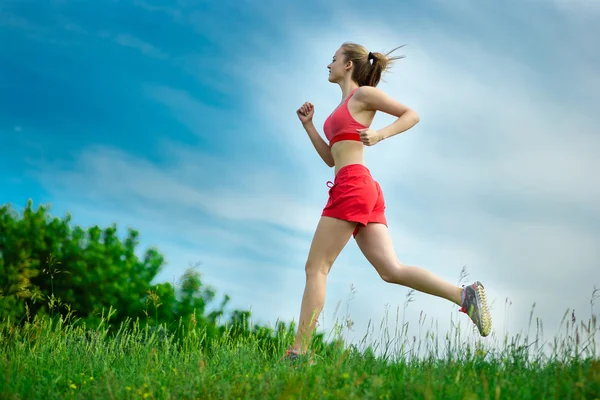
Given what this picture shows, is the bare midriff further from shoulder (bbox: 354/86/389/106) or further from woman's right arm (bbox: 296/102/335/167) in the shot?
woman's right arm (bbox: 296/102/335/167)

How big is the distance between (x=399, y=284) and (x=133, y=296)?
18.6 meters

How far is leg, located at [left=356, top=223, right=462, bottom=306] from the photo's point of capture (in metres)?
5.33

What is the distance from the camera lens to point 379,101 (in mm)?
5492

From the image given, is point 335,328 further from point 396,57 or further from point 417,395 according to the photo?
point 396,57

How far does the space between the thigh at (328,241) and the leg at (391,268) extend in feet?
0.68

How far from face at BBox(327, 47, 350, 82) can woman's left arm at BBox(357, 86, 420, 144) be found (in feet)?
1.71

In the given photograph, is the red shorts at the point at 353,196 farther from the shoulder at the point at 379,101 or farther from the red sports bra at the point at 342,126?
the shoulder at the point at 379,101

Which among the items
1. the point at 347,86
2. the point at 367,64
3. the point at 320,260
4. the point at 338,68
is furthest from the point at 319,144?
the point at 320,260

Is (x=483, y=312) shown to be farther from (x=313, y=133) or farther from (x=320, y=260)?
(x=313, y=133)

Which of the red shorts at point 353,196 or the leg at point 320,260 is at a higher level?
the red shorts at point 353,196

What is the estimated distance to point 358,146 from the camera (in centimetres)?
550

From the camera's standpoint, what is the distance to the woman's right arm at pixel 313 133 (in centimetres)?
613

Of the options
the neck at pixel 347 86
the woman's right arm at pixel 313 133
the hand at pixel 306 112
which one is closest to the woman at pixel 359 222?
the neck at pixel 347 86

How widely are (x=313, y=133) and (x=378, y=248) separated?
4.69ft
